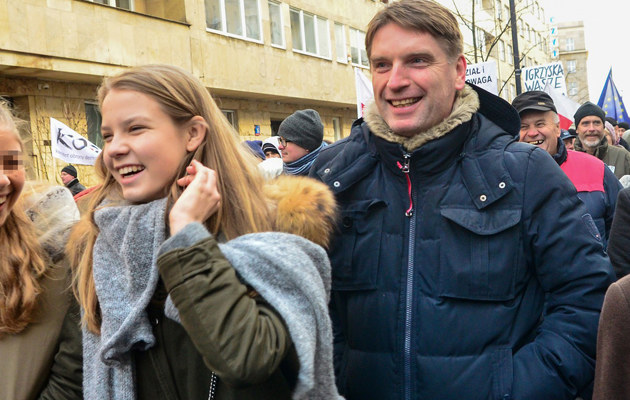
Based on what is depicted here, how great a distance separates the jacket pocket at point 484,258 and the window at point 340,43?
76.5 feet

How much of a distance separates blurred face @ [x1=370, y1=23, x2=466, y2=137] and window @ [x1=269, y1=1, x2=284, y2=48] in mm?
19820

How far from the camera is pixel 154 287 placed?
2.08 m

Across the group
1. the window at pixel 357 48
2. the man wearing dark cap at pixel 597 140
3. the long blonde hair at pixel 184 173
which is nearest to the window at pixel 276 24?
the window at pixel 357 48

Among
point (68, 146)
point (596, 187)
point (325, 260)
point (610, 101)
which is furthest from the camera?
point (610, 101)

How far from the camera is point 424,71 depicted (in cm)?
259

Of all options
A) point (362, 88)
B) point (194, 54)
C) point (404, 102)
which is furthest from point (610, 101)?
point (404, 102)

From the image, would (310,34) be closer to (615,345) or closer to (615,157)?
(615,157)

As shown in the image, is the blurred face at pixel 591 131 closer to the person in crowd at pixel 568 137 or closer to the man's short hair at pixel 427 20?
the person in crowd at pixel 568 137

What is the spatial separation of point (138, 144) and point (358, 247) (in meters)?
0.94

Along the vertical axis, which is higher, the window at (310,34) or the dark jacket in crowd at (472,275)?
the window at (310,34)

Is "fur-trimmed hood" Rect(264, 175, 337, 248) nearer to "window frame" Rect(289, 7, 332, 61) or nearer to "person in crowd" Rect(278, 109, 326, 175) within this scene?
"person in crowd" Rect(278, 109, 326, 175)

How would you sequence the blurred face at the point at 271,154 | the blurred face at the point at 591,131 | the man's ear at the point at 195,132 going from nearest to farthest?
the man's ear at the point at 195,132 < the blurred face at the point at 591,131 < the blurred face at the point at 271,154

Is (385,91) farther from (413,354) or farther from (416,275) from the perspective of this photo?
(413,354)

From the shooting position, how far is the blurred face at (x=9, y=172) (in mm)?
→ 2301
